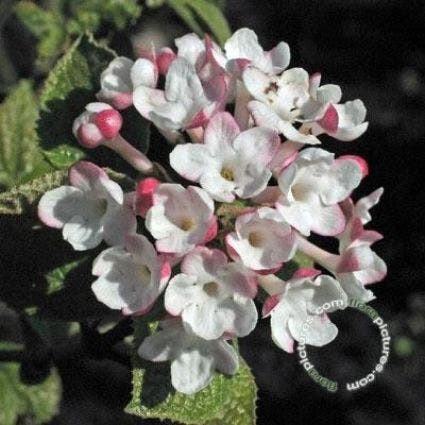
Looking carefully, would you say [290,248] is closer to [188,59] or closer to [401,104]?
[188,59]

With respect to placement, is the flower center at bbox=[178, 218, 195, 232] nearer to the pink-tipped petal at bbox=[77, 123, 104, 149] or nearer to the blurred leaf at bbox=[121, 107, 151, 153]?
the pink-tipped petal at bbox=[77, 123, 104, 149]

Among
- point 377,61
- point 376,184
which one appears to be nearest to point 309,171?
point 376,184

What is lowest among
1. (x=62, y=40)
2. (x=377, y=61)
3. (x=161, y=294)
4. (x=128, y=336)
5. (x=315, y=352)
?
(x=315, y=352)

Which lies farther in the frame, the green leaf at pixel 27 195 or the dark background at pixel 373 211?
the dark background at pixel 373 211

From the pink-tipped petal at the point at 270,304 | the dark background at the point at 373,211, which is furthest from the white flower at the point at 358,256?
the dark background at the point at 373,211

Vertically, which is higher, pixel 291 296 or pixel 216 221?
pixel 216 221

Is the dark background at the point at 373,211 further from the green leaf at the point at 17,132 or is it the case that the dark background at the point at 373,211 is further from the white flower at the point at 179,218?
the white flower at the point at 179,218

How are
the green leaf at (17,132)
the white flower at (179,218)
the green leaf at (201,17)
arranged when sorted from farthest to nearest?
1. the green leaf at (201,17)
2. the green leaf at (17,132)
3. the white flower at (179,218)
